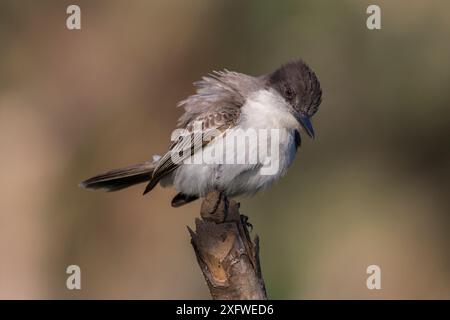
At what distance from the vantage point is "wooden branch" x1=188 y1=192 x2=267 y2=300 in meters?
5.05

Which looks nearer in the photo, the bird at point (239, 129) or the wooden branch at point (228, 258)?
the wooden branch at point (228, 258)

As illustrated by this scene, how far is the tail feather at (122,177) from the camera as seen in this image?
7.57 metres

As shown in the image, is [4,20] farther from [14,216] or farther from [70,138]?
[14,216]

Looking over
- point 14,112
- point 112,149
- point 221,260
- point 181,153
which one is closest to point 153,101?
point 112,149

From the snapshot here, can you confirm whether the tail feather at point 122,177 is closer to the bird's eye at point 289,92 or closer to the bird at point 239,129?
the bird at point 239,129

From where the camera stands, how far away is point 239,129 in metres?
6.66

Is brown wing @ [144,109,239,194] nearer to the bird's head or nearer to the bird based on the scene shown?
the bird

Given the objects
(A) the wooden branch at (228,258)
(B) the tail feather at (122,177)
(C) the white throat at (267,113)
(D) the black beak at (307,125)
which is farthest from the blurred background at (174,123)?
(A) the wooden branch at (228,258)

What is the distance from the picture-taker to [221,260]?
5148 millimetres

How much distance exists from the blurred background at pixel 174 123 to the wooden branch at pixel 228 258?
14.2ft

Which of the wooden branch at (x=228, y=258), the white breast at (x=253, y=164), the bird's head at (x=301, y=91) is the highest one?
the bird's head at (x=301, y=91)

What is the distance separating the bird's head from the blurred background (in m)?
3.09

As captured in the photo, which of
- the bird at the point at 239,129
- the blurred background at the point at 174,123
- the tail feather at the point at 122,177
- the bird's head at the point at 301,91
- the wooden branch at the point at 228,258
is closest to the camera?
the wooden branch at the point at 228,258
